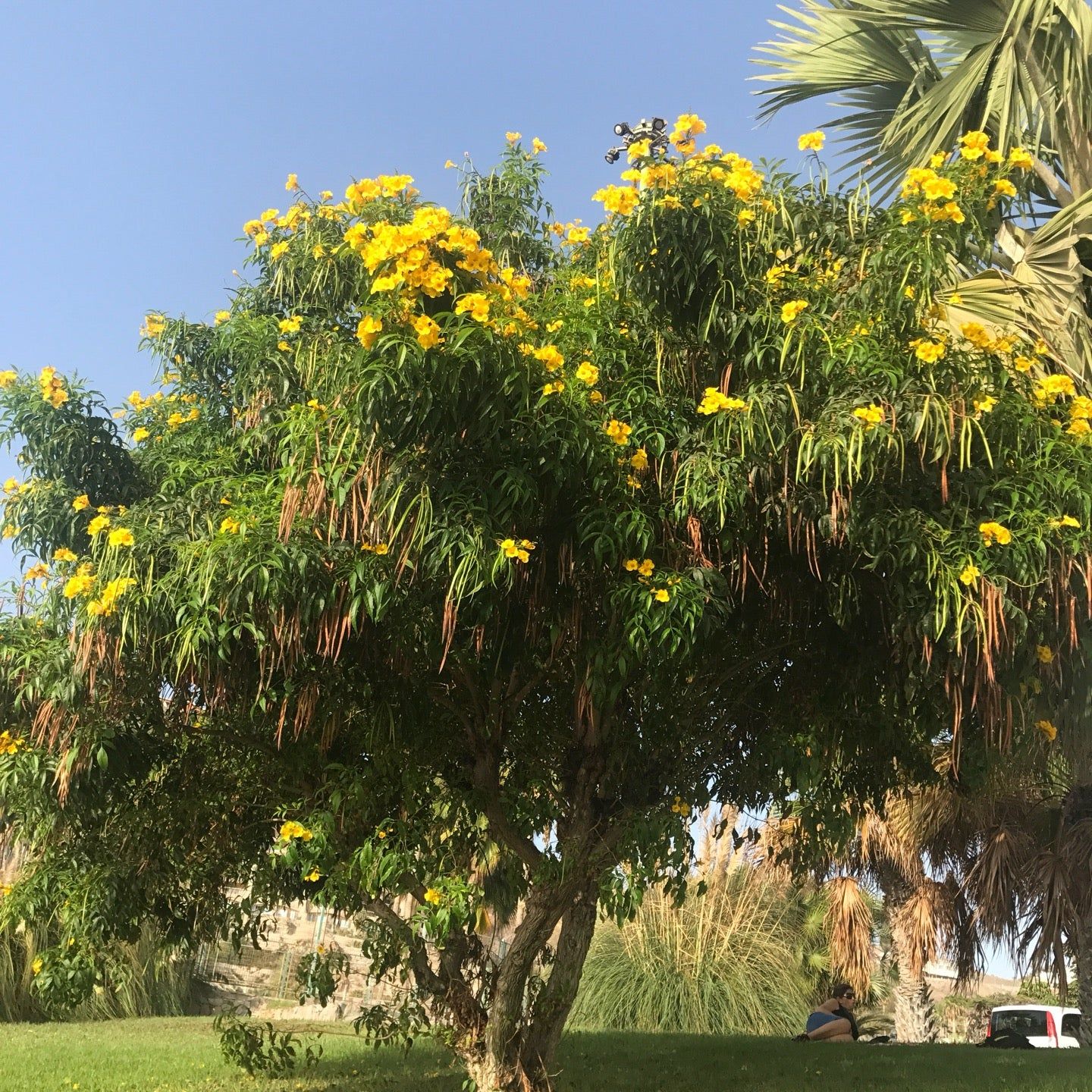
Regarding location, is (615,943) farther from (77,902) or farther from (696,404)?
(696,404)

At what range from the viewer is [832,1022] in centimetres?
974

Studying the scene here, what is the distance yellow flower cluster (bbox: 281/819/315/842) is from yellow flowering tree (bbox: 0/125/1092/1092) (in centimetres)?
5

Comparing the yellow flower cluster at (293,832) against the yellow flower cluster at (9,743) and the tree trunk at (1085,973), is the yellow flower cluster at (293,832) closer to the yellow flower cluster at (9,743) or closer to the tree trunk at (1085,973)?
the yellow flower cluster at (9,743)

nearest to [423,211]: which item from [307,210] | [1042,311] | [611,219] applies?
[611,219]

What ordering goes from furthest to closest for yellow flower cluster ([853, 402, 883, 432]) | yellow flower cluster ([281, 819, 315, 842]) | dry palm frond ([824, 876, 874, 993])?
dry palm frond ([824, 876, 874, 993]) → yellow flower cluster ([281, 819, 315, 842]) → yellow flower cluster ([853, 402, 883, 432])

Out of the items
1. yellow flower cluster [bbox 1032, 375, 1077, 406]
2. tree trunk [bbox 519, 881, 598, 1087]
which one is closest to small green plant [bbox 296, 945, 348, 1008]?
tree trunk [bbox 519, 881, 598, 1087]

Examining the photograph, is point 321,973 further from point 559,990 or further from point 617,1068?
point 617,1068

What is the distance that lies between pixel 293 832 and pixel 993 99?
19.1 feet

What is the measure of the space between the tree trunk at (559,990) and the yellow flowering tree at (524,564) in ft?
0.06

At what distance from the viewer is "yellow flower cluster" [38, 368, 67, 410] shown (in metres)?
6.38

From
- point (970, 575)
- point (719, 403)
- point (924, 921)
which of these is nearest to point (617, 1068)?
point (924, 921)

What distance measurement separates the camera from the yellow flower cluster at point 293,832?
5.58 metres

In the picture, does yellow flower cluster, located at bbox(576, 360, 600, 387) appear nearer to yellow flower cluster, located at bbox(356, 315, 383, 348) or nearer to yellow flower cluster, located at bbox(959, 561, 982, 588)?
yellow flower cluster, located at bbox(356, 315, 383, 348)

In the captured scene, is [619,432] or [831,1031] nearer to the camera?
[619,432]
